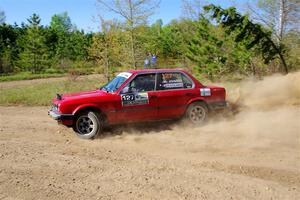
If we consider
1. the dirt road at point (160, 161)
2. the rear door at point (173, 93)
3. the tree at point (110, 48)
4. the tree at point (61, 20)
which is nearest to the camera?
the dirt road at point (160, 161)

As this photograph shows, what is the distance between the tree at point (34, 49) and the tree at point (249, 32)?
2492 centimetres

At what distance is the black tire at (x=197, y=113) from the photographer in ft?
25.0

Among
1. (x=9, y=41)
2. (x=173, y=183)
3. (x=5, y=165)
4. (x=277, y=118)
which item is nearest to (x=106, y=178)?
(x=173, y=183)

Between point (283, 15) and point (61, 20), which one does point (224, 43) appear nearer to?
point (283, 15)

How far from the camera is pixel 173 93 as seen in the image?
7414mm

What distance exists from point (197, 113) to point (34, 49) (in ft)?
103

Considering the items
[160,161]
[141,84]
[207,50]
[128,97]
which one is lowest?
[160,161]

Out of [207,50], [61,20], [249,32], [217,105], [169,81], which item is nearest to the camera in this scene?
[169,81]

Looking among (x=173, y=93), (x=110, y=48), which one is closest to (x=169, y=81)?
(x=173, y=93)

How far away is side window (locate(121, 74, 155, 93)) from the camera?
23.4 ft

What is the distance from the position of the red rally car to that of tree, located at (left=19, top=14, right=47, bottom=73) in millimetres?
30188

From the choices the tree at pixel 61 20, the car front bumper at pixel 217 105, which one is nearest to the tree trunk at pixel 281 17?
the car front bumper at pixel 217 105

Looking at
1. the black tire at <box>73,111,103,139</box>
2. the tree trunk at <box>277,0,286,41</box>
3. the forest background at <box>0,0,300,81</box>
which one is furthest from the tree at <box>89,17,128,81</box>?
the black tire at <box>73,111,103,139</box>

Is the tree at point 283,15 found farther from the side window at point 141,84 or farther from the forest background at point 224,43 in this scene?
the side window at point 141,84
